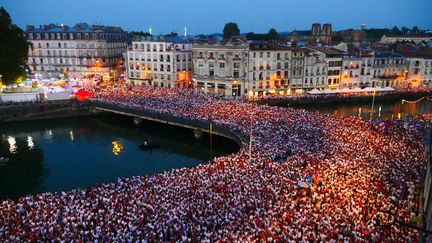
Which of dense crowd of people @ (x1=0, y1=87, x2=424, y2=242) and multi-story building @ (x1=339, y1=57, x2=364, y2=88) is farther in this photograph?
multi-story building @ (x1=339, y1=57, x2=364, y2=88)

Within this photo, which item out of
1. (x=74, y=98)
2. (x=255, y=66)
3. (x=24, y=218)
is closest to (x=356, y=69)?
(x=255, y=66)

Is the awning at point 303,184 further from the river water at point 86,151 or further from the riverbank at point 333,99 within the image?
the riverbank at point 333,99

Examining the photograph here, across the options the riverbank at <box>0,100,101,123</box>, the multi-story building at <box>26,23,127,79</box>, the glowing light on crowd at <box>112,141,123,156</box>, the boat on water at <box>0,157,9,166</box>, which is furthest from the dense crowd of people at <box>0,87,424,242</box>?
the multi-story building at <box>26,23,127,79</box>

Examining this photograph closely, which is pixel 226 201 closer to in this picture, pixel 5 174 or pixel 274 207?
pixel 274 207

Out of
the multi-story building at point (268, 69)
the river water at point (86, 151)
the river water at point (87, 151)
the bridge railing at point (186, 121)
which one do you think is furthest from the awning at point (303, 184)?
the multi-story building at point (268, 69)

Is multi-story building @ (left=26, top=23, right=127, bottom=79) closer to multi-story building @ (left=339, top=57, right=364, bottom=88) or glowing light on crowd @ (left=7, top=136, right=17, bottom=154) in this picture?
glowing light on crowd @ (left=7, top=136, right=17, bottom=154)

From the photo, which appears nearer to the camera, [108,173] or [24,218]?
[24,218]

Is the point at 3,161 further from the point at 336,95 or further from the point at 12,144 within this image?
the point at 336,95
